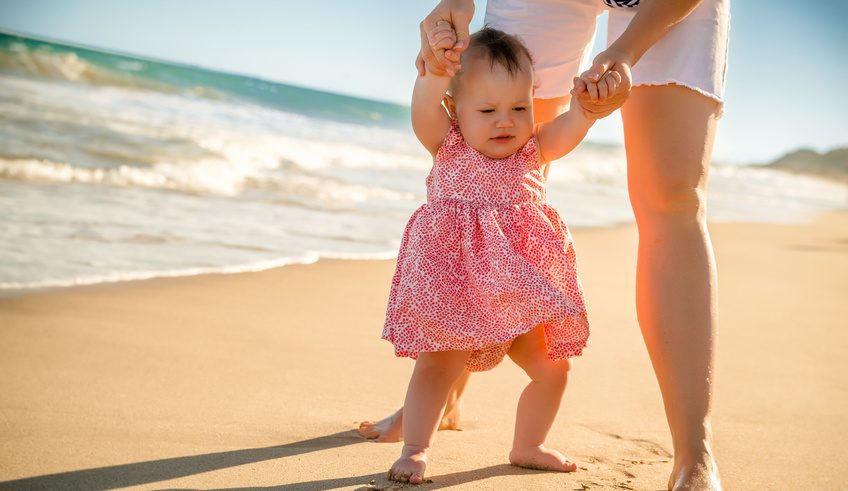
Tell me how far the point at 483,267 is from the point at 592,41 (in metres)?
1.02

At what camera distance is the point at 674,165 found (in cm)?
227

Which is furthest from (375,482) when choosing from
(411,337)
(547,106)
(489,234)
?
(547,106)

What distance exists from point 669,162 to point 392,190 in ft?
24.0

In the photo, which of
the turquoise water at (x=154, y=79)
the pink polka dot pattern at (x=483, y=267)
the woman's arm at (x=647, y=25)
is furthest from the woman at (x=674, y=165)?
the turquoise water at (x=154, y=79)

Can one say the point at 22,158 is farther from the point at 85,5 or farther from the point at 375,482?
the point at 85,5

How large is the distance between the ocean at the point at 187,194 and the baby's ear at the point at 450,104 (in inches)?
93.2

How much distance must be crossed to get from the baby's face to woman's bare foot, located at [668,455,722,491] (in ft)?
3.23

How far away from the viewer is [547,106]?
279 centimetres

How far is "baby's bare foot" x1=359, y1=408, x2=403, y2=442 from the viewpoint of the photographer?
8.51 feet

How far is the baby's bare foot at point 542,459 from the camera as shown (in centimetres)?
235

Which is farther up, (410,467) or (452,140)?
(452,140)

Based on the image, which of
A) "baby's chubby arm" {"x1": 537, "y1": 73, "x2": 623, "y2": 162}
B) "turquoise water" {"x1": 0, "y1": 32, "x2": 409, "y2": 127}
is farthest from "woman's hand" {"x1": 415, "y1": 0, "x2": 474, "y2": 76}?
"turquoise water" {"x1": 0, "y1": 32, "x2": 409, "y2": 127}

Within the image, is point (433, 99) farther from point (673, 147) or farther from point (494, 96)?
point (673, 147)

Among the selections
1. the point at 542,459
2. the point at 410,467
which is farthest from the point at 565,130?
the point at 410,467
